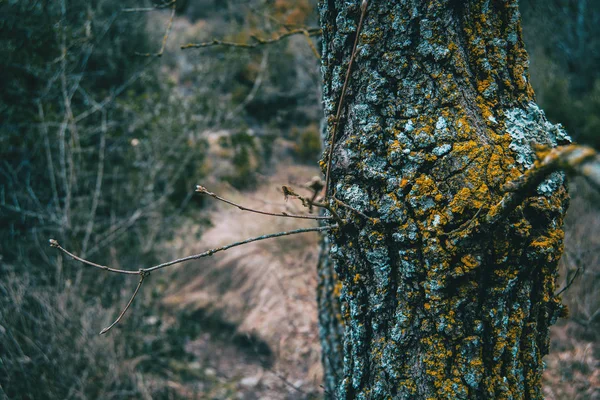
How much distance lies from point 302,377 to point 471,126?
374 centimetres

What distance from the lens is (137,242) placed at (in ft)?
16.4

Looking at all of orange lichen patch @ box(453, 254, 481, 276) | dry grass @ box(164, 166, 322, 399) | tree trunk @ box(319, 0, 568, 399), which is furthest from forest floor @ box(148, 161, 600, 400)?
orange lichen patch @ box(453, 254, 481, 276)

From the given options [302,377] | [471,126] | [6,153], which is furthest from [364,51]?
[6,153]

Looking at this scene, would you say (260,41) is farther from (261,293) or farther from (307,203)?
(261,293)

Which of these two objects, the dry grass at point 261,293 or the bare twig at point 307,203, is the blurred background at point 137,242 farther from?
the bare twig at point 307,203

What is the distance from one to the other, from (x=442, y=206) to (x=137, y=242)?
4.60 metres

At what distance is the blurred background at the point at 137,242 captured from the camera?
10.9 feet

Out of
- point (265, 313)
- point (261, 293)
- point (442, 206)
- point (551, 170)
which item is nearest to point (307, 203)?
point (442, 206)

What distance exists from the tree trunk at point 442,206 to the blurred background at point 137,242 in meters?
1.34

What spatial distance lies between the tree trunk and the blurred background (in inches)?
52.9

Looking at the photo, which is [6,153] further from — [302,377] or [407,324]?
[407,324]

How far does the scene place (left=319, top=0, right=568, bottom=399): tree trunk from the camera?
1.13 metres

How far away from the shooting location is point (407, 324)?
1200 millimetres

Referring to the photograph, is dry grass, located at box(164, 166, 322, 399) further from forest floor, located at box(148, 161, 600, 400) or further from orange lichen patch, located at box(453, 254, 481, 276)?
orange lichen patch, located at box(453, 254, 481, 276)
